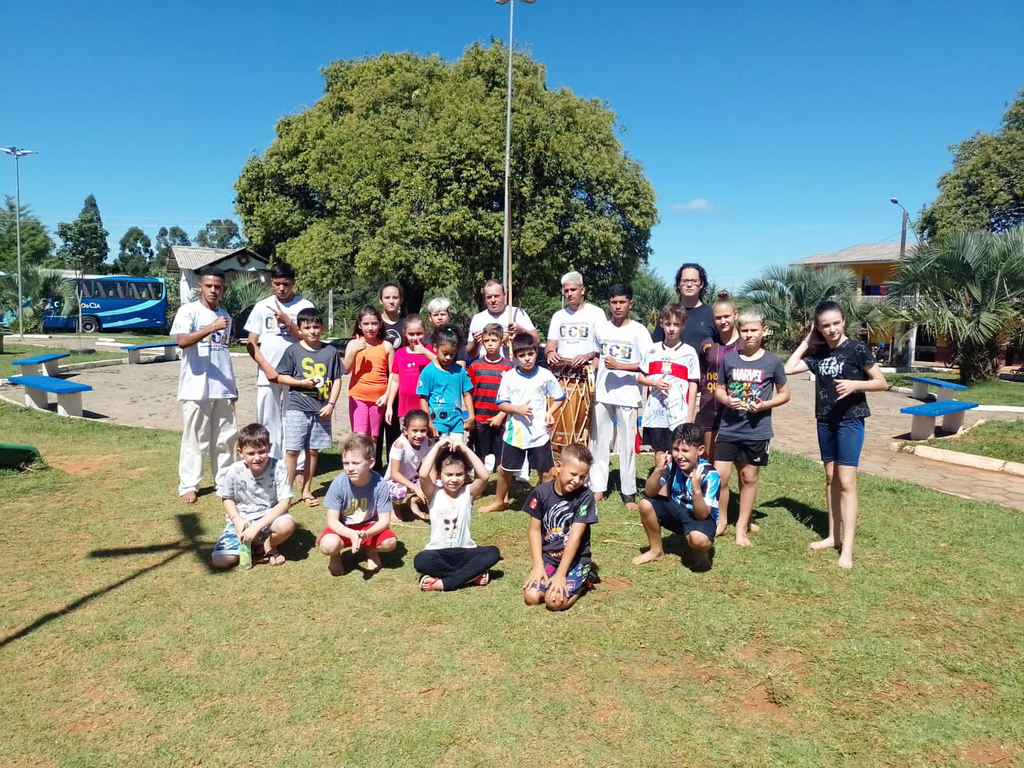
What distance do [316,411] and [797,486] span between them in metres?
4.54

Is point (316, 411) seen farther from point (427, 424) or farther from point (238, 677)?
point (238, 677)

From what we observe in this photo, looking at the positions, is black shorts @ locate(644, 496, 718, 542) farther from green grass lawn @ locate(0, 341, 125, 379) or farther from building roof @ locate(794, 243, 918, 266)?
building roof @ locate(794, 243, 918, 266)

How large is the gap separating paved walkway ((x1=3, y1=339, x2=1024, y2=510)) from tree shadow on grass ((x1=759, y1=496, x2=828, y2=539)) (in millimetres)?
1768

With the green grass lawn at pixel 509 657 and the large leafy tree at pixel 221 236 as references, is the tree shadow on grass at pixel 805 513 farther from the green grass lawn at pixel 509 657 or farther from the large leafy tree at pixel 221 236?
the large leafy tree at pixel 221 236

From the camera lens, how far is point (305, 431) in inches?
228

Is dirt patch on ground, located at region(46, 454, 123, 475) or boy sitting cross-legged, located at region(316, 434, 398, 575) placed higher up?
boy sitting cross-legged, located at region(316, 434, 398, 575)

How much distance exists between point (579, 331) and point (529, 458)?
46.6 inches

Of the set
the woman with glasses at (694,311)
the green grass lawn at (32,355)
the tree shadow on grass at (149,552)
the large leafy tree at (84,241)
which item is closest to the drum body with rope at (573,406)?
the woman with glasses at (694,311)

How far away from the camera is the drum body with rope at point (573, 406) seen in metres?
5.99

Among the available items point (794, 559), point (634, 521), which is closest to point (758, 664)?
point (794, 559)

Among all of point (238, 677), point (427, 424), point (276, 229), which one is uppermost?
point (276, 229)

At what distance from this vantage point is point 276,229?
24.9 metres

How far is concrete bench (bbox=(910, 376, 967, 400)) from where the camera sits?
11948 millimetres

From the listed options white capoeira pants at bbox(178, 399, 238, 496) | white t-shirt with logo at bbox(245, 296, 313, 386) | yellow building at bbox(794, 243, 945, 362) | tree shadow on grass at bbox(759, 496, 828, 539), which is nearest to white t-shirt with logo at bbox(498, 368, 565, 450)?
white t-shirt with logo at bbox(245, 296, 313, 386)
